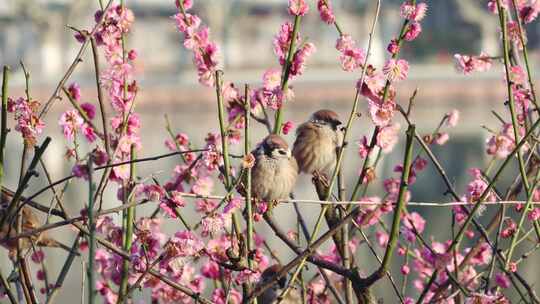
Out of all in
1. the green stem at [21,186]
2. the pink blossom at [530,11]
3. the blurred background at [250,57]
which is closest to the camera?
the green stem at [21,186]

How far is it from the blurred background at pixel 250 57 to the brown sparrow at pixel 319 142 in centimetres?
1228

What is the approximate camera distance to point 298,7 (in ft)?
6.64

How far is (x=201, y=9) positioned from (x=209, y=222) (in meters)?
24.5

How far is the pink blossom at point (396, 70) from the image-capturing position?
1.94m

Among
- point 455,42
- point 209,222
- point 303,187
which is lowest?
point 209,222

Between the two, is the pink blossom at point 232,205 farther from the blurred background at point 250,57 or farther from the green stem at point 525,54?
the blurred background at point 250,57

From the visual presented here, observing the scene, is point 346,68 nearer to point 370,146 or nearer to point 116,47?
point 370,146

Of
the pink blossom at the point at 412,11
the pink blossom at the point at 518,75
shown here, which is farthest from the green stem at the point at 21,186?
the pink blossom at the point at 518,75

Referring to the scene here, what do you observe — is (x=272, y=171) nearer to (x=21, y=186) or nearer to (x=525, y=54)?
(x=525, y=54)

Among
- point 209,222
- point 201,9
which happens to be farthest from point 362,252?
point 201,9

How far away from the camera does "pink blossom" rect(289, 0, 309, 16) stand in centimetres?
201

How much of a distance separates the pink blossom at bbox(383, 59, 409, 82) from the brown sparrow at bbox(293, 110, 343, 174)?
3.44 feet

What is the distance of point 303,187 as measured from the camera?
395 inches

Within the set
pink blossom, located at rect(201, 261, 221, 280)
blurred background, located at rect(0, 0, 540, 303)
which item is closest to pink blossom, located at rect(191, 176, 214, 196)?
pink blossom, located at rect(201, 261, 221, 280)
